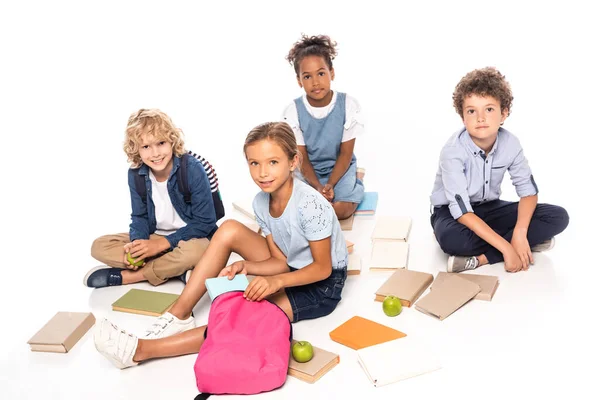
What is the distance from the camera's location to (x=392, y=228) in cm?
346

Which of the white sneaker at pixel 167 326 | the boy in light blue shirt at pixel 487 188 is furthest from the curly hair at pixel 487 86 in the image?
the white sneaker at pixel 167 326

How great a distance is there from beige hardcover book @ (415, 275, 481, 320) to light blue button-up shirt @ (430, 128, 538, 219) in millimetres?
362

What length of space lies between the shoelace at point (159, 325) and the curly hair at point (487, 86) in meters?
1.64

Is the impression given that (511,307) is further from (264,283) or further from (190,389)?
(190,389)

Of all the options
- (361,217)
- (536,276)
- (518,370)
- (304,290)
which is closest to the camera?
(518,370)

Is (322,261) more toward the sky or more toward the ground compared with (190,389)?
more toward the sky

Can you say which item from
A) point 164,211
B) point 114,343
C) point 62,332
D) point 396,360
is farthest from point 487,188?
point 62,332

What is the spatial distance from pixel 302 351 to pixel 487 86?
57.3 inches

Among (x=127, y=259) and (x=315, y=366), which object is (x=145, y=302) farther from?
(x=315, y=366)

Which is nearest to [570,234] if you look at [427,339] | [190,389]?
[427,339]

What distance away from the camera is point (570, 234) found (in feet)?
11.0

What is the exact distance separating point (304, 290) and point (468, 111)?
3.66ft

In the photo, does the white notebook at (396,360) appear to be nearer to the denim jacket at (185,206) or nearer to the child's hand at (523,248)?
the child's hand at (523,248)

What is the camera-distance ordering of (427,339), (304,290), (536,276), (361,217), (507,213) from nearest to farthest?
(427,339), (304,290), (536,276), (507,213), (361,217)
